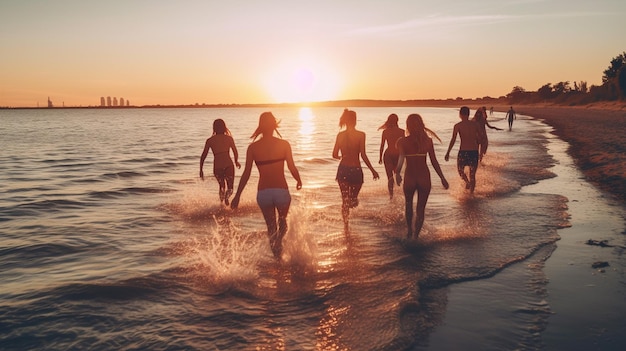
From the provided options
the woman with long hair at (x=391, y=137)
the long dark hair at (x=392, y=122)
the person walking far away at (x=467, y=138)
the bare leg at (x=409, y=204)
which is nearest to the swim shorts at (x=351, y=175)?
the bare leg at (x=409, y=204)

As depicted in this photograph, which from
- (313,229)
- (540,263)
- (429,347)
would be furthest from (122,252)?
(540,263)

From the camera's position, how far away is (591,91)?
89.2 meters

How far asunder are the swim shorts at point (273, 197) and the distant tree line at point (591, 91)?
7862 centimetres

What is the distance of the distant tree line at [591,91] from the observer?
71.0 meters

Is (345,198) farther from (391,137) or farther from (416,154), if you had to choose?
(391,137)

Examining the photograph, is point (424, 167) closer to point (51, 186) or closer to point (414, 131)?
point (414, 131)

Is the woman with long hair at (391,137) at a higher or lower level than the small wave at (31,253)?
higher

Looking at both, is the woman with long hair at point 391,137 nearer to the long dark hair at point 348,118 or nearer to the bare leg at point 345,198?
the bare leg at point 345,198

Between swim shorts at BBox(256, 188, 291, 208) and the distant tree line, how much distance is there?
7862cm

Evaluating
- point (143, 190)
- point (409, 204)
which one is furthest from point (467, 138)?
point (143, 190)

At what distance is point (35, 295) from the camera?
21.4 feet

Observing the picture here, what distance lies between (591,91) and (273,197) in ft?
330

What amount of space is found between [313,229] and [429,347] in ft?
17.3

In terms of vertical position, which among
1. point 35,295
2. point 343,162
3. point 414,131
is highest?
point 414,131
